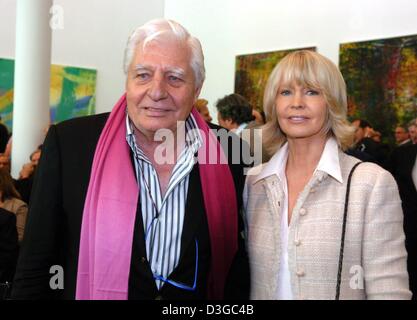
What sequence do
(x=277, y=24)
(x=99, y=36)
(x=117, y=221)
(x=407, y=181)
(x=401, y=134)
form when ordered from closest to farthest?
(x=117, y=221)
(x=407, y=181)
(x=401, y=134)
(x=277, y=24)
(x=99, y=36)

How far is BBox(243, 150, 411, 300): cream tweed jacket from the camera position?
169 centimetres

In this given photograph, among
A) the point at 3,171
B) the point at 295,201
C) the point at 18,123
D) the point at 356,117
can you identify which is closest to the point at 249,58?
the point at 356,117

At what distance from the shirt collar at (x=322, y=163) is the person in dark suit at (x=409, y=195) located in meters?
1.11

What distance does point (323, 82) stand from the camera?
1855 mm

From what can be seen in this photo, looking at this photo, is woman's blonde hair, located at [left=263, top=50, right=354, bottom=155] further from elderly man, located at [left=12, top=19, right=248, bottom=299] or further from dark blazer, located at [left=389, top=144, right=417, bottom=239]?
dark blazer, located at [left=389, top=144, right=417, bottom=239]

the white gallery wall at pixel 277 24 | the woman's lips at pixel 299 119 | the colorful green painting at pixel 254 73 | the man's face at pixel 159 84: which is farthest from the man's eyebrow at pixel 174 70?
the colorful green painting at pixel 254 73

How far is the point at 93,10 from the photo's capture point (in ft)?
29.3

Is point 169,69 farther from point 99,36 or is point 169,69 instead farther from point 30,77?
point 99,36

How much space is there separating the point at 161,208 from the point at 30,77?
14.2 feet

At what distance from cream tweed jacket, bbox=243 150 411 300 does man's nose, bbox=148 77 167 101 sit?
0.54 m

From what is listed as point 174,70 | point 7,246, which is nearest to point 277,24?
point 7,246

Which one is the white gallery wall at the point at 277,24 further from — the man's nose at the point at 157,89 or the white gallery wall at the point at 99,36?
the man's nose at the point at 157,89
